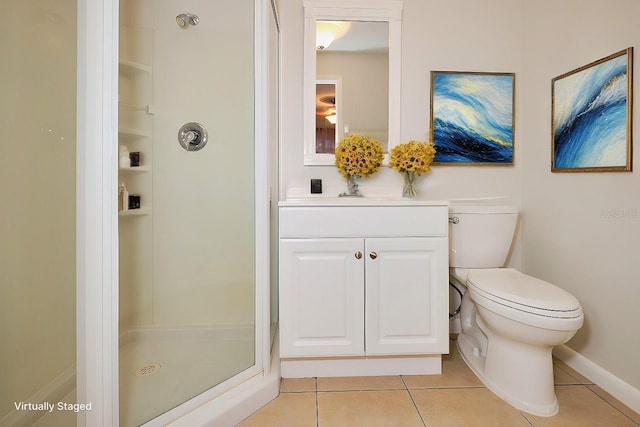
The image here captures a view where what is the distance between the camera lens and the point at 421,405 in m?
1.38

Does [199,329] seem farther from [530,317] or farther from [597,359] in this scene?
[597,359]

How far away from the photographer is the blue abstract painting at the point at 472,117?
6.37ft

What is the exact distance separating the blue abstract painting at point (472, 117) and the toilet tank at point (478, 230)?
0.37m

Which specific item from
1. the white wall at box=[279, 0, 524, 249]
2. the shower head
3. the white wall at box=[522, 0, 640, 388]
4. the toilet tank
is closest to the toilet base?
the white wall at box=[522, 0, 640, 388]

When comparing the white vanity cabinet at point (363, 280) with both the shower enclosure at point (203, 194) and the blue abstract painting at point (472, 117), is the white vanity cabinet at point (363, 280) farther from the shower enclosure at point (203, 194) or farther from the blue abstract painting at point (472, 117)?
the blue abstract painting at point (472, 117)

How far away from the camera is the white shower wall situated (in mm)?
1398

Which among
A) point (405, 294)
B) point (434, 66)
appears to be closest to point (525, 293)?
point (405, 294)

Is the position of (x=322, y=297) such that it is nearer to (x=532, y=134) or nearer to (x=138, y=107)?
(x=138, y=107)

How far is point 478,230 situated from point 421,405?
2.94ft

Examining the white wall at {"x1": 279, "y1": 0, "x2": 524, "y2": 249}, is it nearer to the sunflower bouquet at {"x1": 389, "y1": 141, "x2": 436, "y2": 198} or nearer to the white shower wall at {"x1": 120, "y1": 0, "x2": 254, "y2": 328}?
the sunflower bouquet at {"x1": 389, "y1": 141, "x2": 436, "y2": 198}

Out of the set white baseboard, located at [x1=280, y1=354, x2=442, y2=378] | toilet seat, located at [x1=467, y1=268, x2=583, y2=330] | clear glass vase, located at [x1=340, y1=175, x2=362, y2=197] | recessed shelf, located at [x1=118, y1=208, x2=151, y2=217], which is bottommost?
white baseboard, located at [x1=280, y1=354, x2=442, y2=378]

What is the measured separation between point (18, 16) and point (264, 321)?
130 cm

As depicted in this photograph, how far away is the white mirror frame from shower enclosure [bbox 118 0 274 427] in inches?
19.7

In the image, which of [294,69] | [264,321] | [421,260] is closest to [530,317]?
[421,260]
